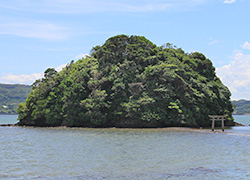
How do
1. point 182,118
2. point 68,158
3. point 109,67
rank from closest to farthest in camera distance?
point 68,158, point 182,118, point 109,67

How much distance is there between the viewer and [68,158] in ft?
96.1

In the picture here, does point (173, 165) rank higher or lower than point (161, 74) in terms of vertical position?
lower

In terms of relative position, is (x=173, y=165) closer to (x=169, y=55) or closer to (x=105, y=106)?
(x=105, y=106)

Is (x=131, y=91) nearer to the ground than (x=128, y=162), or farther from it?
farther from it

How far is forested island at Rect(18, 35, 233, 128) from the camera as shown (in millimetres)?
67438

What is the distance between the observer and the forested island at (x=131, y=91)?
6744cm

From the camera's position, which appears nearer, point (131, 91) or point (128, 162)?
point (128, 162)

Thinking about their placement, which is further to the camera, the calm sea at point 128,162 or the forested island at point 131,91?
the forested island at point 131,91

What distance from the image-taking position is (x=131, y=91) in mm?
69438

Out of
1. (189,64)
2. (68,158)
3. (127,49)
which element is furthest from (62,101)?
(68,158)

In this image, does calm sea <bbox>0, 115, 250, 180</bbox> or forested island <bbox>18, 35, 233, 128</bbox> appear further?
forested island <bbox>18, 35, 233, 128</bbox>

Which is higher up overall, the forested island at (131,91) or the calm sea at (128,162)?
the forested island at (131,91)

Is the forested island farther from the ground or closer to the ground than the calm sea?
farther from the ground

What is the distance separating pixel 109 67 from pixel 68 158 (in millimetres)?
44359
